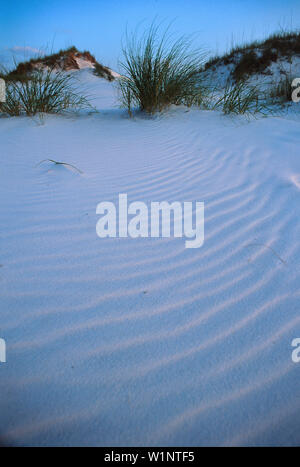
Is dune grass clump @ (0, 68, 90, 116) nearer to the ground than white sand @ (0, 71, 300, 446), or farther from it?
farther from it

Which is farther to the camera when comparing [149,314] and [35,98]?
[35,98]

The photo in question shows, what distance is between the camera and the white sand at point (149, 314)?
852 mm

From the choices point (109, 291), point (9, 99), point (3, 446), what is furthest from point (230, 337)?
point (9, 99)

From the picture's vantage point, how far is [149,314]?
117 centimetres

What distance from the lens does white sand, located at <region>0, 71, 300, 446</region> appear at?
0.85 m

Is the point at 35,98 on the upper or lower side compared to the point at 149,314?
upper

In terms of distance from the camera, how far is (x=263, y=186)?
217cm

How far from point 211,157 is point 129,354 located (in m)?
2.20

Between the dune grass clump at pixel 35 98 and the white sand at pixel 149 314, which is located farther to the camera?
the dune grass clump at pixel 35 98

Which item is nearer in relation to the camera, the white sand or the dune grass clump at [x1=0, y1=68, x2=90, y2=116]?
the white sand

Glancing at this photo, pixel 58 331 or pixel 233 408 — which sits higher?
pixel 58 331

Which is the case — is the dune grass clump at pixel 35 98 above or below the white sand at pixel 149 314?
above
